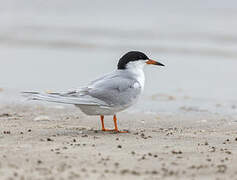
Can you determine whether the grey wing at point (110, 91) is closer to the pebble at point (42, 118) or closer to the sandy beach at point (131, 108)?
the sandy beach at point (131, 108)

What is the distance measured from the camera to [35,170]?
13.2ft

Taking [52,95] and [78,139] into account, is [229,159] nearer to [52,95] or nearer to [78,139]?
[78,139]

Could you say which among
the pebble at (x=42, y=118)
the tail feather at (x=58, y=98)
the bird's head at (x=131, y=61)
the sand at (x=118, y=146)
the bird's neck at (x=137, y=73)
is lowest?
the sand at (x=118, y=146)

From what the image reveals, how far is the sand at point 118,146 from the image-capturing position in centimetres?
403

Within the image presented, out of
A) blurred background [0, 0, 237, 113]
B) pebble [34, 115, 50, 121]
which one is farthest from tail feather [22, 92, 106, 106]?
blurred background [0, 0, 237, 113]

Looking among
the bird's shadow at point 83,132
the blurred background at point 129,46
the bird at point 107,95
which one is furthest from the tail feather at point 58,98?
the blurred background at point 129,46

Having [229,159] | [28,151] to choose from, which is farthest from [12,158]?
[229,159]

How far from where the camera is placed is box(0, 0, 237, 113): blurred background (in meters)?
9.40

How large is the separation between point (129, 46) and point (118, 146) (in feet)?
33.6

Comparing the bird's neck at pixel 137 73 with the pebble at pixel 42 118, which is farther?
the pebble at pixel 42 118

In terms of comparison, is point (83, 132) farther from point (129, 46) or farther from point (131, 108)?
point (129, 46)

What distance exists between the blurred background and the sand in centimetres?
119

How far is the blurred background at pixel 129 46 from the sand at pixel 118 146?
3.90 ft

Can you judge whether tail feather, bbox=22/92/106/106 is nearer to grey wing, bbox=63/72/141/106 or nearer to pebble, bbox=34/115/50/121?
grey wing, bbox=63/72/141/106
